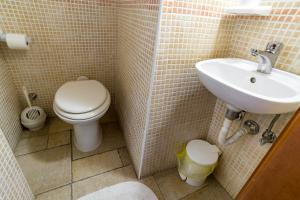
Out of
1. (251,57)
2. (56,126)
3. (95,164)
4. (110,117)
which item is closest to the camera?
(251,57)

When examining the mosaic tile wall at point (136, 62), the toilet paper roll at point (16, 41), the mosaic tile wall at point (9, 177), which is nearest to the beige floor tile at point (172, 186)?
the mosaic tile wall at point (136, 62)

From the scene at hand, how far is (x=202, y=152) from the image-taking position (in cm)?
109

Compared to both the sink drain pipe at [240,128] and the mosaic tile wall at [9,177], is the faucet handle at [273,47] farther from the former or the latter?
the mosaic tile wall at [9,177]

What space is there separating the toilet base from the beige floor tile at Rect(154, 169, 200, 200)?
57cm

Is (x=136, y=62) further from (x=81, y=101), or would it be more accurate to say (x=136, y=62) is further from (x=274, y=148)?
(x=274, y=148)

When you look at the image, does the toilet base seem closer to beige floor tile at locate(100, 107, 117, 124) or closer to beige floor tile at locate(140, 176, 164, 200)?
beige floor tile at locate(100, 107, 117, 124)

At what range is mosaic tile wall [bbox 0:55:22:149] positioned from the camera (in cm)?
117

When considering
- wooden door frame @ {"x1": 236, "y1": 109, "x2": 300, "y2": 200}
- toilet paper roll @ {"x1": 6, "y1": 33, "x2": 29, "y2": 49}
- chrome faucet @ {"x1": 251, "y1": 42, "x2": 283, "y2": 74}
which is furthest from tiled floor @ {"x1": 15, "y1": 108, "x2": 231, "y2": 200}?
A: chrome faucet @ {"x1": 251, "y1": 42, "x2": 283, "y2": 74}

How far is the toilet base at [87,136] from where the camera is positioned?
1247 millimetres

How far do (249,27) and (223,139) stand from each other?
0.63m

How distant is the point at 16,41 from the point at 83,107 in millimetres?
692

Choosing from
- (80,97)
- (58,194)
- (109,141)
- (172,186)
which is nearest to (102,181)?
(58,194)

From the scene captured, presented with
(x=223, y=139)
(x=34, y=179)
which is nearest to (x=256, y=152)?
(x=223, y=139)

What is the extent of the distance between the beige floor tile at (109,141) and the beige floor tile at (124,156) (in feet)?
0.17
